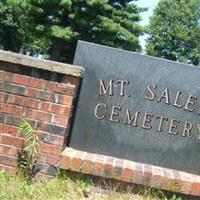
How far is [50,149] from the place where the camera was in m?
5.23

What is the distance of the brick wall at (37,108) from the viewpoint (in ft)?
17.1

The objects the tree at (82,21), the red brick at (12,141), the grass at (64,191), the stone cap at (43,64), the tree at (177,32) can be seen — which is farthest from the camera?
Answer: the tree at (177,32)

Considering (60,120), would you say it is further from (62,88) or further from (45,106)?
(62,88)

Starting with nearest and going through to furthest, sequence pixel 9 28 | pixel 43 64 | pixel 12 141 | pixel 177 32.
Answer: pixel 43 64, pixel 12 141, pixel 9 28, pixel 177 32

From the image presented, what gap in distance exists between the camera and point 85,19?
1133 inches

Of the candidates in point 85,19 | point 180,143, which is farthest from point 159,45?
point 180,143

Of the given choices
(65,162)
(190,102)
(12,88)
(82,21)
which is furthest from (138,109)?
(82,21)

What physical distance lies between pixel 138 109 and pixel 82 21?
2348 cm

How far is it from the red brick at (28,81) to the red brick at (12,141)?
1.78 ft

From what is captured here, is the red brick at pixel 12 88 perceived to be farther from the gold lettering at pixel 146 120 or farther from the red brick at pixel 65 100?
the gold lettering at pixel 146 120

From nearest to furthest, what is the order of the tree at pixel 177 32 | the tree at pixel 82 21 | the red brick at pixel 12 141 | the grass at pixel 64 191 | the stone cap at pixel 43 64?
1. the grass at pixel 64 191
2. the stone cap at pixel 43 64
3. the red brick at pixel 12 141
4. the tree at pixel 82 21
5. the tree at pixel 177 32

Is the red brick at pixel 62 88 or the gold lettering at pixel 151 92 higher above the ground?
the gold lettering at pixel 151 92

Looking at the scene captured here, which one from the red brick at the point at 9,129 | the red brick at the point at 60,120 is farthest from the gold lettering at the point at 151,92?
the red brick at the point at 9,129

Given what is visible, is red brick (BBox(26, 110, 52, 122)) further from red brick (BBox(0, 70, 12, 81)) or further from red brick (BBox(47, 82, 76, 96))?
red brick (BBox(0, 70, 12, 81))
